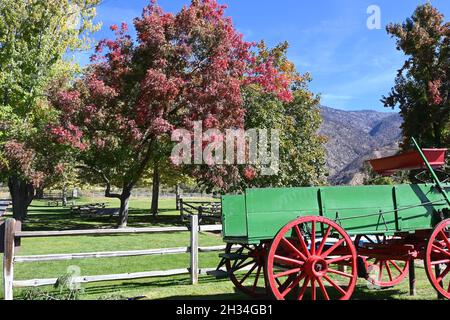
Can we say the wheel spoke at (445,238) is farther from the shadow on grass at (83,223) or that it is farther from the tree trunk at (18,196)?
the tree trunk at (18,196)

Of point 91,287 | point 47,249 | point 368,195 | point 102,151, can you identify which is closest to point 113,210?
point 102,151

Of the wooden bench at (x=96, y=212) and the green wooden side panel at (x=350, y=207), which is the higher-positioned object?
the green wooden side panel at (x=350, y=207)

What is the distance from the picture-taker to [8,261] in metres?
6.85

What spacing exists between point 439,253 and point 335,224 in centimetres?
193

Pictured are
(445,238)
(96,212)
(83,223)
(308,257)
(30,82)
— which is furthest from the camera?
(96,212)

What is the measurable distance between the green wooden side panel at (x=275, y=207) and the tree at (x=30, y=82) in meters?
12.3

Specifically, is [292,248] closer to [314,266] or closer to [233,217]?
[314,266]

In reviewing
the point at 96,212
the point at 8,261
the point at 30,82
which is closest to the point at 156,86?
the point at 30,82

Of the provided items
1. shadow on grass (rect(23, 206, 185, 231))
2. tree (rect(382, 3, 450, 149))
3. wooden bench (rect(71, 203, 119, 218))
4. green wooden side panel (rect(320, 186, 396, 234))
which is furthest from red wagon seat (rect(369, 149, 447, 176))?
wooden bench (rect(71, 203, 119, 218))

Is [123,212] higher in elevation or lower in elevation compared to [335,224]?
lower

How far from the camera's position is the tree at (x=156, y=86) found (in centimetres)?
1619

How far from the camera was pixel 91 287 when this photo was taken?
26.9ft

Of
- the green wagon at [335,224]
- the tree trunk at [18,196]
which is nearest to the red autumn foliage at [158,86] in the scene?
the tree trunk at [18,196]
